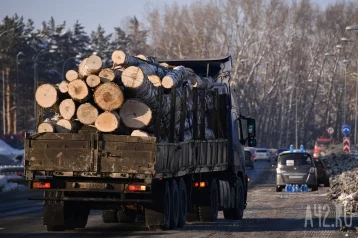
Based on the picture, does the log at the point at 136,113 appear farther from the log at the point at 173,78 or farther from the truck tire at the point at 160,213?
the truck tire at the point at 160,213

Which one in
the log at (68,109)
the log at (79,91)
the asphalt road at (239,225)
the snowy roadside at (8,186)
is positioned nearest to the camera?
the log at (79,91)

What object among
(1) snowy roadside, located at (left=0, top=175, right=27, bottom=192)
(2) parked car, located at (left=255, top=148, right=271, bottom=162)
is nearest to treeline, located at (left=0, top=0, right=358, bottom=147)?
(2) parked car, located at (left=255, top=148, right=271, bottom=162)

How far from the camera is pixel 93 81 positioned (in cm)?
1706

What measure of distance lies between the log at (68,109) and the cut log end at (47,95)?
176 millimetres

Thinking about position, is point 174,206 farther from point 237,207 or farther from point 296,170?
point 296,170

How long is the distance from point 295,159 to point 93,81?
2277 cm

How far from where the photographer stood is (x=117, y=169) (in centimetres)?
1686

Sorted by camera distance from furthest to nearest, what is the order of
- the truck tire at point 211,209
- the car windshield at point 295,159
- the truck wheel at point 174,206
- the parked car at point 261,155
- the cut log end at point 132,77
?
the parked car at point 261,155 → the car windshield at point 295,159 → the truck tire at point 211,209 → the truck wheel at point 174,206 → the cut log end at point 132,77

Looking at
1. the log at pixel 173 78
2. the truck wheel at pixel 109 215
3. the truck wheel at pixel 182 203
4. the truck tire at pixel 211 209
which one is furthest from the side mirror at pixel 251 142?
the log at pixel 173 78

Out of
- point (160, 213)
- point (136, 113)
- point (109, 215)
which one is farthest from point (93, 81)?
point (109, 215)

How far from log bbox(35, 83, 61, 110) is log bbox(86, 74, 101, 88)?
650mm

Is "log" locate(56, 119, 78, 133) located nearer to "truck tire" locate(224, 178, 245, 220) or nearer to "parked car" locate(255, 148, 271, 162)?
"truck tire" locate(224, 178, 245, 220)

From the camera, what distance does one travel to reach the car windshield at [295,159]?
38.8m

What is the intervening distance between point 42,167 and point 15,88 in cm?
8066
